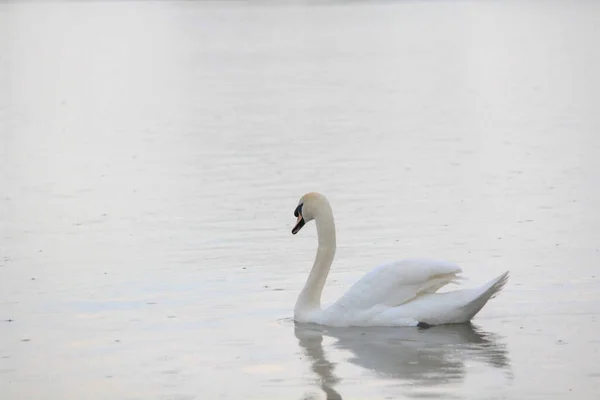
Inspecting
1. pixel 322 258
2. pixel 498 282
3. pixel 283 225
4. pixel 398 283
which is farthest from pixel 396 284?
pixel 283 225

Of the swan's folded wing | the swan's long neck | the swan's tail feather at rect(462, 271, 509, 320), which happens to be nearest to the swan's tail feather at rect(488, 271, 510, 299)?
the swan's tail feather at rect(462, 271, 509, 320)

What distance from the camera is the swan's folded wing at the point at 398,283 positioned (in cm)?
947

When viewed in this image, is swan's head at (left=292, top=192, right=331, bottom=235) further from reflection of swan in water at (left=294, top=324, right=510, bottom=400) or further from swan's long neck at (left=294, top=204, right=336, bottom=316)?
reflection of swan in water at (left=294, top=324, right=510, bottom=400)

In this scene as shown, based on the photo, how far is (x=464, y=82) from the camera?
105ft

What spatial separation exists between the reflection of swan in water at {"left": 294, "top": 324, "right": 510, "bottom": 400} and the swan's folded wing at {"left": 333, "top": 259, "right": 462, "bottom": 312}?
183 millimetres

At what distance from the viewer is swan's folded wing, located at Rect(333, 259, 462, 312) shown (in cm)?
947

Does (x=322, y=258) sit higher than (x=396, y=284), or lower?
higher

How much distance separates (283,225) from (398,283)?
15.0 ft

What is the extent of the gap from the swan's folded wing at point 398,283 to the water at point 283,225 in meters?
0.23

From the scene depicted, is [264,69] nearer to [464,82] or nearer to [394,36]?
[464,82]

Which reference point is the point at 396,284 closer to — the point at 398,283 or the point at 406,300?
the point at 398,283

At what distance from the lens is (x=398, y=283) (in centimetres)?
955

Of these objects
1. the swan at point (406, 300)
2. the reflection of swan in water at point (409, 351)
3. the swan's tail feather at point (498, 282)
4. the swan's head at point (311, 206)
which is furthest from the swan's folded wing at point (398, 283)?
the swan's head at point (311, 206)

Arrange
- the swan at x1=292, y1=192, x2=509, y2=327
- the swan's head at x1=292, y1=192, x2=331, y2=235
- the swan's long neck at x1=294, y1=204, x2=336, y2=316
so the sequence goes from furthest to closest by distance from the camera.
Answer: the swan's head at x1=292, y1=192, x2=331, y2=235
the swan's long neck at x1=294, y1=204, x2=336, y2=316
the swan at x1=292, y1=192, x2=509, y2=327
